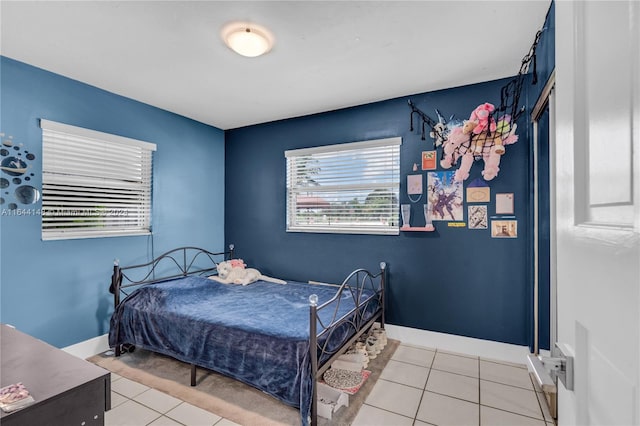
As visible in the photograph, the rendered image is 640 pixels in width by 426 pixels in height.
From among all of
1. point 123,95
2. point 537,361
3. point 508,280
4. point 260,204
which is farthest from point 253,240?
point 537,361

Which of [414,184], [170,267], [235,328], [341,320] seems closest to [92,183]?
[170,267]

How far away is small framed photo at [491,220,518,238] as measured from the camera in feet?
9.18

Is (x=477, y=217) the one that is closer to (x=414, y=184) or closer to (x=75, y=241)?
(x=414, y=184)

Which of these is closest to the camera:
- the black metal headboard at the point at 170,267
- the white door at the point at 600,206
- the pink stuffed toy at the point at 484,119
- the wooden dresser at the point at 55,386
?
the white door at the point at 600,206

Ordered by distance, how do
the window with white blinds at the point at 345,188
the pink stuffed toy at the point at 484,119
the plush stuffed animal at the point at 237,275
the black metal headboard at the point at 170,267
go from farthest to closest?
the plush stuffed animal at the point at 237,275, the window with white blinds at the point at 345,188, the black metal headboard at the point at 170,267, the pink stuffed toy at the point at 484,119

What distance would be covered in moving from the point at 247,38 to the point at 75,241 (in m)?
2.38

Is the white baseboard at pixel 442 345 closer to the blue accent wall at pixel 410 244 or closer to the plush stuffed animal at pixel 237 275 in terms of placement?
the blue accent wall at pixel 410 244

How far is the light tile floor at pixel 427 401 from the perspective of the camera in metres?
1.98

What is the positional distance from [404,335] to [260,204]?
92.9 inches

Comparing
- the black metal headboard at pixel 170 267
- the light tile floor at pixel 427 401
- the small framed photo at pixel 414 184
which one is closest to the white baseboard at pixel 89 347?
the black metal headboard at pixel 170 267

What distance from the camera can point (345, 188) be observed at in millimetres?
3564

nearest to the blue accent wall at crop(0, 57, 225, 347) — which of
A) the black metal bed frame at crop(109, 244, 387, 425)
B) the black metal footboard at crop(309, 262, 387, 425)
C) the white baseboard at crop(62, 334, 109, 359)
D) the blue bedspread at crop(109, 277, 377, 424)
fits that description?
the white baseboard at crop(62, 334, 109, 359)

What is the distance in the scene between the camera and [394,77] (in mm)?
2805

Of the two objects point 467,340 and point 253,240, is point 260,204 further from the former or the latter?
point 467,340
